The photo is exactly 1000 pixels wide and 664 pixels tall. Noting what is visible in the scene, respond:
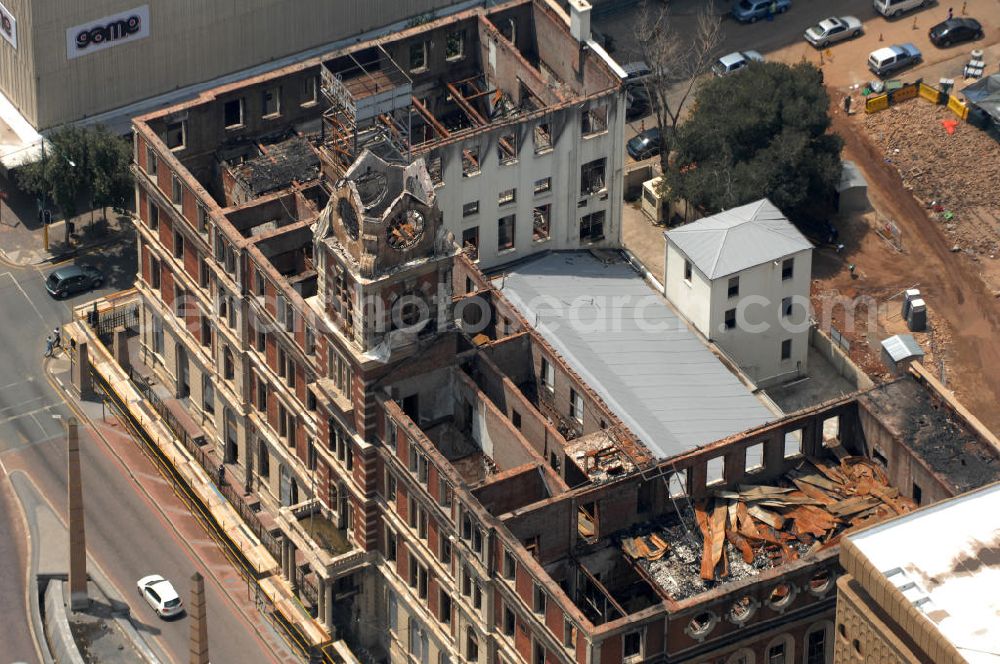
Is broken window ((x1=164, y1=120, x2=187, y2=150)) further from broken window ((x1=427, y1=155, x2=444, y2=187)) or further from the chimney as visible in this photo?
the chimney

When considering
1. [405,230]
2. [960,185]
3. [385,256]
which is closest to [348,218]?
[385,256]

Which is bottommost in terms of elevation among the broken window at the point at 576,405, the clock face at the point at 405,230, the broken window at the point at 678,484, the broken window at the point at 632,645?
the broken window at the point at 632,645

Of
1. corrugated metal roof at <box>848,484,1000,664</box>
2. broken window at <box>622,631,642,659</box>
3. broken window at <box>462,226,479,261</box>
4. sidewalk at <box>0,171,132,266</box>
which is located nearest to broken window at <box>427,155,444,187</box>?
broken window at <box>462,226,479,261</box>

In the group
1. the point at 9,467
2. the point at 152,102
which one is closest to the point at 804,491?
the point at 9,467

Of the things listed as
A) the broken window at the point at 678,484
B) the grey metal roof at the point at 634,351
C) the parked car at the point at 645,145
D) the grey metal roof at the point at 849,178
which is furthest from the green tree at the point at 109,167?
the broken window at the point at 678,484

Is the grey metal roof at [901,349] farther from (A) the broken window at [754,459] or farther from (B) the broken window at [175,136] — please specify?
(B) the broken window at [175,136]

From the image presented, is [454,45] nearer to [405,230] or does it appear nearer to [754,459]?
[405,230]
